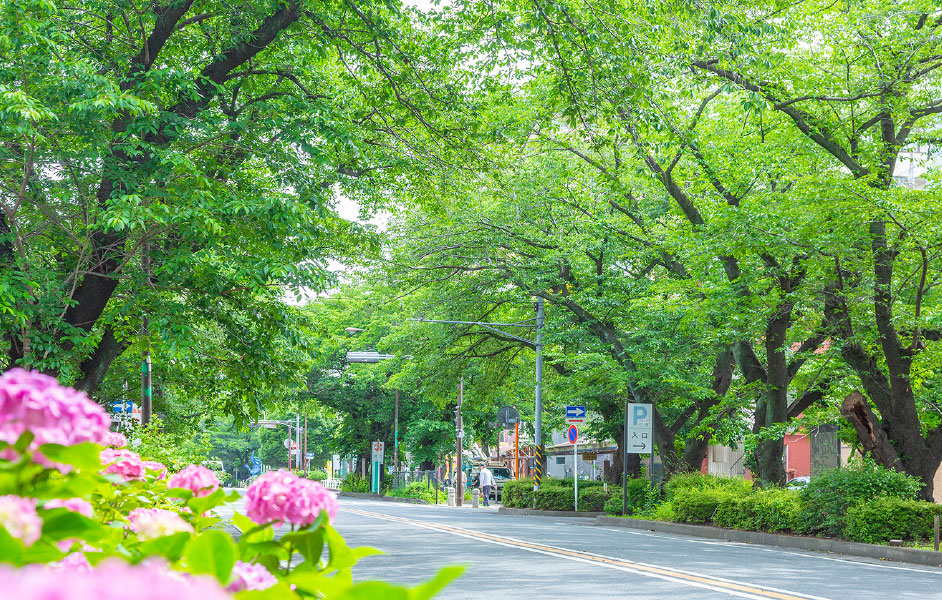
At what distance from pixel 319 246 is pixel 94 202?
3.50 metres

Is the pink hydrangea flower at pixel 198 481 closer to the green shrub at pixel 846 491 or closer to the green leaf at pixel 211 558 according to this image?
the green leaf at pixel 211 558

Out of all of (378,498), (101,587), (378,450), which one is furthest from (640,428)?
(378,498)

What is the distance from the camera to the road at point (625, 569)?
10.2 meters

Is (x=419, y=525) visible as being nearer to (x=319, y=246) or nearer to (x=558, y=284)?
(x=319, y=246)

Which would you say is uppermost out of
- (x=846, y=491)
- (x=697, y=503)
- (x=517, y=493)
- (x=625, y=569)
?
(x=846, y=491)

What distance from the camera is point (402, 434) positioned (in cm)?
5888

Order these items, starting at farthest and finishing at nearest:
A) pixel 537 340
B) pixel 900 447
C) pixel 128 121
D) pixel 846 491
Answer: pixel 537 340
pixel 900 447
pixel 846 491
pixel 128 121

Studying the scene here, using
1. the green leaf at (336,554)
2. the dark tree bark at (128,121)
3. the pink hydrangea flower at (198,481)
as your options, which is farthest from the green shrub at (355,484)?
the green leaf at (336,554)

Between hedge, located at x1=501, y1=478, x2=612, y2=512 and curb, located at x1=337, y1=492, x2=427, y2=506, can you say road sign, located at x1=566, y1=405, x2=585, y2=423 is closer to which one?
hedge, located at x1=501, y1=478, x2=612, y2=512

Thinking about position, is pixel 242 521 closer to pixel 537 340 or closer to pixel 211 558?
pixel 211 558

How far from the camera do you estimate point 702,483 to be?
24688mm

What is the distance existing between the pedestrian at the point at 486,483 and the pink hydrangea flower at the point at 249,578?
43435 millimetres

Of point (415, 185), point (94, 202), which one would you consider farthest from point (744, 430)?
point (94, 202)

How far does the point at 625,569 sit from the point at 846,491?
7769 millimetres
